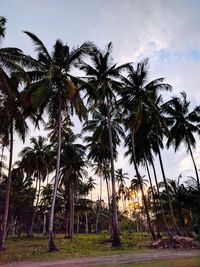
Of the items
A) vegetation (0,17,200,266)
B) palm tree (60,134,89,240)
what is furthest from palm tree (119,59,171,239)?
palm tree (60,134,89,240)

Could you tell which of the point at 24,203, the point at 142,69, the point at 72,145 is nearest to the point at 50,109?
the point at 142,69

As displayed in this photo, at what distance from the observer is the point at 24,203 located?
6325 centimetres

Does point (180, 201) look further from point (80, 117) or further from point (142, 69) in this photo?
point (80, 117)

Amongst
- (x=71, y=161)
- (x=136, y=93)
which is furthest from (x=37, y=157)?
(x=136, y=93)

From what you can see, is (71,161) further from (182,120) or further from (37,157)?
(182,120)

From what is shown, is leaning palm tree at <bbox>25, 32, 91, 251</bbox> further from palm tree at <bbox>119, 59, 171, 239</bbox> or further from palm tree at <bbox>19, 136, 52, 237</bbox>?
palm tree at <bbox>19, 136, 52, 237</bbox>

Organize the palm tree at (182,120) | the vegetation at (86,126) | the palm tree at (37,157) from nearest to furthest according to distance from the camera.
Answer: the vegetation at (86,126) → the palm tree at (182,120) → the palm tree at (37,157)

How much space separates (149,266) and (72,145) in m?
33.7

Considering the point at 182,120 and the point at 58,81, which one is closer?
the point at 58,81

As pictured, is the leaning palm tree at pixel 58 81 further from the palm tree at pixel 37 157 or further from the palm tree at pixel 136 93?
the palm tree at pixel 37 157

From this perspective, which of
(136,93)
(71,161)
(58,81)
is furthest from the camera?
(71,161)

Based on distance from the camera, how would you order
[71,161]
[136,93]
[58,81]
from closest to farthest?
[58,81], [136,93], [71,161]

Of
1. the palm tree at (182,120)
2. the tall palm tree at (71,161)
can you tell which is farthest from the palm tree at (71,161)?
the palm tree at (182,120)

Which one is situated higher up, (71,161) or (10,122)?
(71,161)
